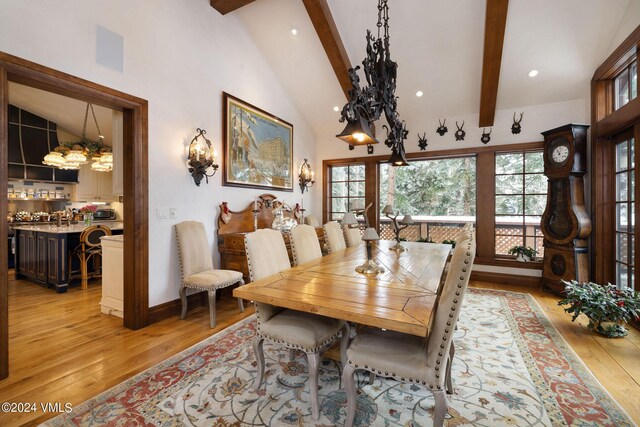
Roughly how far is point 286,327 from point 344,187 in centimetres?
455

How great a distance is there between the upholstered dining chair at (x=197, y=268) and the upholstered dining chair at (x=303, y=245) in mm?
1001

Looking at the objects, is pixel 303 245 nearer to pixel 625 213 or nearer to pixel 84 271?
pixel 625 213

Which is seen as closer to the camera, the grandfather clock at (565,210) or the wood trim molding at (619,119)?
the wood trim molding at (619,119)

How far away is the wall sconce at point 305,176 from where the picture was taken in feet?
18.3

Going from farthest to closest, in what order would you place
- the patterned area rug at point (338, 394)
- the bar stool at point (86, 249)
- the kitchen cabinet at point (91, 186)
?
the kitchen cabinet at point (91, 186) < the bar stool at point (86, 249) < the patterned area rug at point (338, 394)

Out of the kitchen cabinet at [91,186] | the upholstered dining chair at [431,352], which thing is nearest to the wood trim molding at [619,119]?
the upholstered dining chair at [431,352]

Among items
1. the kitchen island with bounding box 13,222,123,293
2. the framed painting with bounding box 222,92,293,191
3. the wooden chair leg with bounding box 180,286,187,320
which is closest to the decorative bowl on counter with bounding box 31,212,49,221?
the kitchen island with bounding box 13,222,123,293

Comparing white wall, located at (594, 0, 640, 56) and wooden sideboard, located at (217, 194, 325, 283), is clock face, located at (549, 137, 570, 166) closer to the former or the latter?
white wall, located at (594, 0, 640, 56)

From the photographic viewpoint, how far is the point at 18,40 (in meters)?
2.03

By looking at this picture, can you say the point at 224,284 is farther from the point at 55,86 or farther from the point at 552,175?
the point at 552,175

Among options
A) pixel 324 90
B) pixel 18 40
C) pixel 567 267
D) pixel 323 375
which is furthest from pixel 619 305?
pixel 18 40

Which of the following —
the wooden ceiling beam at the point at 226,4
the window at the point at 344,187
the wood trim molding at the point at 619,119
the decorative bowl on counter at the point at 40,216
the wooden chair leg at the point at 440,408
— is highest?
the wooden ceiling beam at the point at 226,4

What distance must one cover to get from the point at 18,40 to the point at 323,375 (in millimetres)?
3363

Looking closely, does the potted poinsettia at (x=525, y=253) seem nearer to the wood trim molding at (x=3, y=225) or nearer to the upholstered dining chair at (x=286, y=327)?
the upholstered dining chair at (x=286, y=327)
